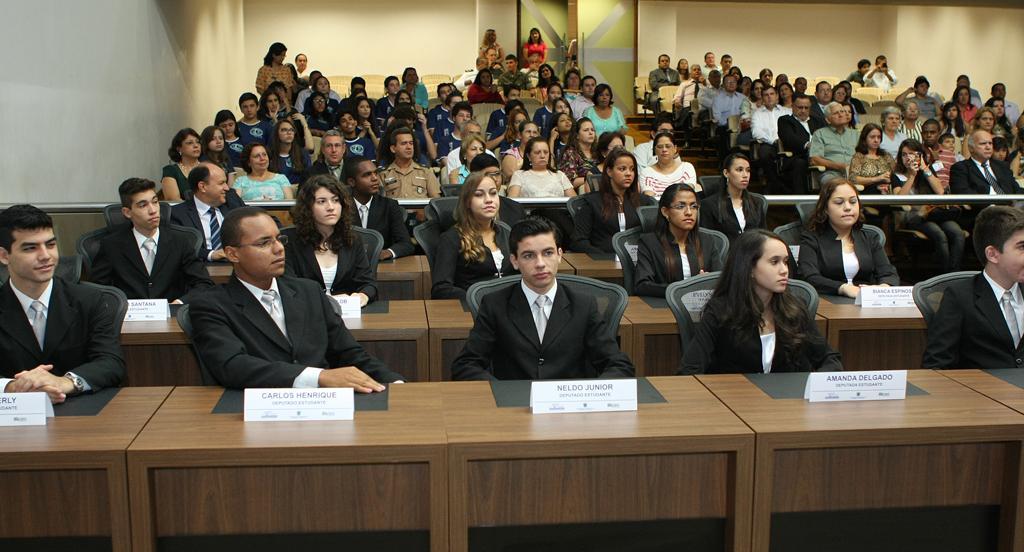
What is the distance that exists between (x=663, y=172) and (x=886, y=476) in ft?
15.6

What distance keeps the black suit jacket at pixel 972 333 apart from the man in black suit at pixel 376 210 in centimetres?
322

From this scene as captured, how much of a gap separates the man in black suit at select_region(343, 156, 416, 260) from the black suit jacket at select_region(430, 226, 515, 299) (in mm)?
1029

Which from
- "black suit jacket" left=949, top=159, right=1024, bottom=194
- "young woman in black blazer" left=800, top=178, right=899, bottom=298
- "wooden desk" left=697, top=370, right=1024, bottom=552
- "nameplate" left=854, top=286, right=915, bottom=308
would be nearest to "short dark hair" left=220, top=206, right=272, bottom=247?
"wooden desk" left=697, top=370, right=1024, bottom=552

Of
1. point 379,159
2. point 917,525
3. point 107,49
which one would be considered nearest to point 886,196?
point 379,159

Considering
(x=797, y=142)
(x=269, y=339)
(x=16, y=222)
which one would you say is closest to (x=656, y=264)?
(x=269, y=339)

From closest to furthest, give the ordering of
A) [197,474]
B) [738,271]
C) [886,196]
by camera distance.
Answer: [197,474]
[738,271]
[886,196]

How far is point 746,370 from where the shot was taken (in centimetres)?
327

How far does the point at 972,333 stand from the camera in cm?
331

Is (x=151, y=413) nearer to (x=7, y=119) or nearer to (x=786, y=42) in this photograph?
(x=7, y=119)

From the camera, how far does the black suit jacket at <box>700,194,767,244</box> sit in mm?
5961

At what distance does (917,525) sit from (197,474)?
183cm

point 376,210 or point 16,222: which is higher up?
point 16,222

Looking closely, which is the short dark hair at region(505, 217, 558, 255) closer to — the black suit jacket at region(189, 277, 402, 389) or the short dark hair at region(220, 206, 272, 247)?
the black suit jacket at region(189, 277, 402, 389)

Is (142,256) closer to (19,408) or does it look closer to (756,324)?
(19,408)
